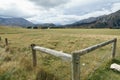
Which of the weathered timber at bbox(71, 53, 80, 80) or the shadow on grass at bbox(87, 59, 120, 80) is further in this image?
the shadow on grass at bbox(87, 59, 120, 80)

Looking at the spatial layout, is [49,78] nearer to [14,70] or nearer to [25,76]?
[25,76]

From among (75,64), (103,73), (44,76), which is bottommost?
(103,73)

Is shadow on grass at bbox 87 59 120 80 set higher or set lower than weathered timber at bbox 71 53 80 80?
lower

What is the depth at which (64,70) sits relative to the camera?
26.0 ft

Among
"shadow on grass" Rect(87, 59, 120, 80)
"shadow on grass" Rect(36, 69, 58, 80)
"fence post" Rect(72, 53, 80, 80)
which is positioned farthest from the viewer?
"shadow on grass" Rect(87, 59, 120, 80)

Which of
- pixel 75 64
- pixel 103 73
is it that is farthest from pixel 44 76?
pixel 103 73

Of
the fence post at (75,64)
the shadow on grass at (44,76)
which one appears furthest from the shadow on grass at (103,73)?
the fence post at (75,64)

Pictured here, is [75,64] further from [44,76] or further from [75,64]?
[44,76]

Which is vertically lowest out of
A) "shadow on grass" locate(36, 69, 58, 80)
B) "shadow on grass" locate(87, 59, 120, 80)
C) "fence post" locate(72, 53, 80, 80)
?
"shadow on grass" locate(87, 59, 120, 80)

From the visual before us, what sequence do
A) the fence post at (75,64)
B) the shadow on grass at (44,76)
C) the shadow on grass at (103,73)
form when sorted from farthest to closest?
the shadow on grass at (103,73) → the shadow on grass at (44,76) → the fence post at (75,64)

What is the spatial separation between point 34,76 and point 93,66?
322 cm

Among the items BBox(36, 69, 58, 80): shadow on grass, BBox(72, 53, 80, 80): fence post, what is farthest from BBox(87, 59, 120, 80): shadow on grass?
BBox(72, 53, 80, 80): fence post

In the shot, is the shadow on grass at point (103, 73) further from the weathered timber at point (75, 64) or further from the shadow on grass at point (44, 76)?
the weathered timber at point (75, 64)

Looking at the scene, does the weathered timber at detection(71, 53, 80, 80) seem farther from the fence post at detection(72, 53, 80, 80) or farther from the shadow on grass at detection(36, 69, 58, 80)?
the shadow on grass at detection(36, 69, 58, 80)
